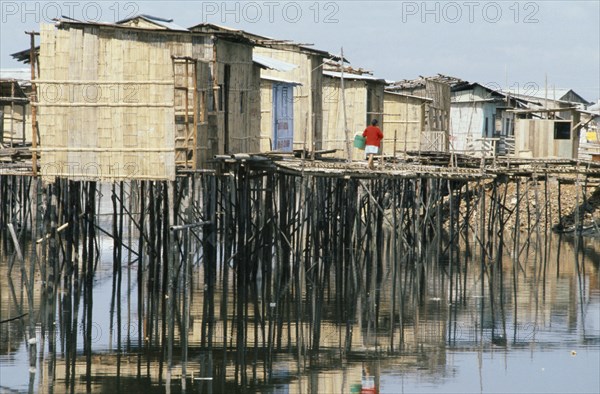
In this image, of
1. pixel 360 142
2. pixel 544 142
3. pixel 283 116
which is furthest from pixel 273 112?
pixel 544 142

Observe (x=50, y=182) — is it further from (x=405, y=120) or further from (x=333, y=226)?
(x=405, y=120)

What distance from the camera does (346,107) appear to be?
36.0 m

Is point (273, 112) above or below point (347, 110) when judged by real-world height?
below

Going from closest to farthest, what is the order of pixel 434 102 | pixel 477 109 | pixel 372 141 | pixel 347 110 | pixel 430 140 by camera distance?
pixel 372 141
pixel 347 110
pixel 430 140
pixel 434 102
pixel 477 109

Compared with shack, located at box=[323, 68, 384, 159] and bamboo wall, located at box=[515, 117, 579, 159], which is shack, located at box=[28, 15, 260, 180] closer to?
shack, located at box=[323, 68, 384, 159]

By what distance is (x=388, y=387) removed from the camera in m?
17.1

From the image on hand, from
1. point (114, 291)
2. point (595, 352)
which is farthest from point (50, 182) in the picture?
point (595, 352)

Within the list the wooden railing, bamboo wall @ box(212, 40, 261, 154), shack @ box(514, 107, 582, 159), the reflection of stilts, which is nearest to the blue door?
bamboo wall @ box(212, 40, 261, 154)

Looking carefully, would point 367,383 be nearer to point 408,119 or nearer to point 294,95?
point 294,95

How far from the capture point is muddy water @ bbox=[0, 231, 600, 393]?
A: 17.3 m

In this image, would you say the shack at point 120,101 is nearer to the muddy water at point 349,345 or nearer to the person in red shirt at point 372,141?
the muddy water at point 349,345

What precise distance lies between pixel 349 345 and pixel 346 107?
53.8ft

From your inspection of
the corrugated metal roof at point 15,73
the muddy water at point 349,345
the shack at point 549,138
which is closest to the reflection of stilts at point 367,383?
the muddy water at point 349,345

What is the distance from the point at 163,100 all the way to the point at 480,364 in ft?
24.8
